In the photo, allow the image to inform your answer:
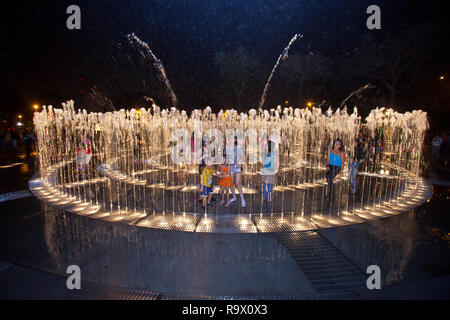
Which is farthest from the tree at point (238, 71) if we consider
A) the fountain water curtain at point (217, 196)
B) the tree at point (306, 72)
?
the fountain water curtain at point (217, 196)

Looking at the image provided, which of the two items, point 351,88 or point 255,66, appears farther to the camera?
point 255,66

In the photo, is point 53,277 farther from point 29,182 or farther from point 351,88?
point 351,88

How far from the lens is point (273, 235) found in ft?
15.2

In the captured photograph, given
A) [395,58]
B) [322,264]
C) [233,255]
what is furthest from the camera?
[395,58]

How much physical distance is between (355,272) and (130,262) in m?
3.24

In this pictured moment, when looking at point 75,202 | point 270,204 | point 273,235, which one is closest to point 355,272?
point 273,235

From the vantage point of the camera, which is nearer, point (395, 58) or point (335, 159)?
point (335, 159)

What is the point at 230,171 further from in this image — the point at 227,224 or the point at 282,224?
the point at 282,224

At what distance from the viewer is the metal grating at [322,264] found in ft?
10.6

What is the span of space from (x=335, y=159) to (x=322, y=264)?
3.70 m

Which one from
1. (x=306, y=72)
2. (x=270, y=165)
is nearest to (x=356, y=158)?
(x=270, y=165)

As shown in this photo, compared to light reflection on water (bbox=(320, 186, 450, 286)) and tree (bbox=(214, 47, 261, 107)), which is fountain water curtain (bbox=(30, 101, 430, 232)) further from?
tree (bbox=(214, 47, 261, 107))

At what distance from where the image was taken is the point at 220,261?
3.75 meters
